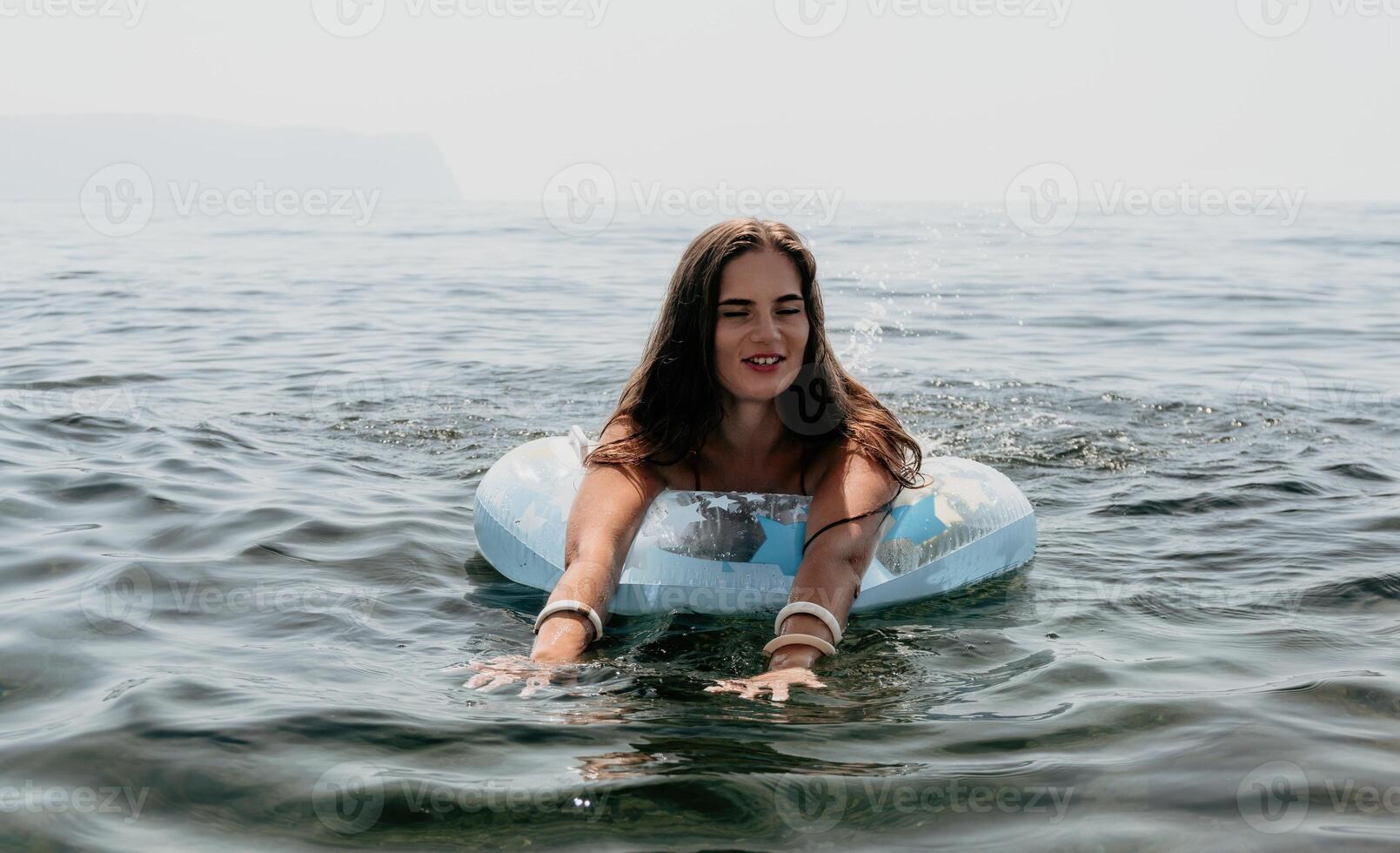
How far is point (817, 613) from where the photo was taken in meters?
3.61

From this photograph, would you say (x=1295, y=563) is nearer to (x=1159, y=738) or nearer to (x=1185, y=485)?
(x=1185, y=485)

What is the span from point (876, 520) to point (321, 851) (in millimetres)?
2137

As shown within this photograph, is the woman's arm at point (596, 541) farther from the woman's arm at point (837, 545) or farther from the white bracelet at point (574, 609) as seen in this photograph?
the woman's arm at point (837, 545)

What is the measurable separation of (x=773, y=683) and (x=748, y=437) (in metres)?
1.18

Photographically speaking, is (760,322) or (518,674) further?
(760,322)

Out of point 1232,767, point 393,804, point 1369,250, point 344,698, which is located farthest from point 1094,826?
point 1369,250

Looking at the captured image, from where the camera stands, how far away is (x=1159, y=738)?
3.03m

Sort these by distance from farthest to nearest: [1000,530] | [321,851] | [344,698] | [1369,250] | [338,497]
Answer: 1. [1369,250]
2. [338,497]
3. [1000,530]
4. [344,698]
5. [321,851]

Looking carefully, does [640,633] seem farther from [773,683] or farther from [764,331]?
[764,331]

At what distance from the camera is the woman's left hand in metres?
Result: 3.33

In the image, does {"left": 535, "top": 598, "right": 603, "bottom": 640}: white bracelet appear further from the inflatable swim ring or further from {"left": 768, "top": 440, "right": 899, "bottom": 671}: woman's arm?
{"left": 768, "top": 440, "right": 899, "bottom": 671}: woman's arm

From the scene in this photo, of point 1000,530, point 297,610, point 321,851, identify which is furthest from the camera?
point 1000,530

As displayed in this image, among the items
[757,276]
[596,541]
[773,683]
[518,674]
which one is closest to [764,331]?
[757,276]

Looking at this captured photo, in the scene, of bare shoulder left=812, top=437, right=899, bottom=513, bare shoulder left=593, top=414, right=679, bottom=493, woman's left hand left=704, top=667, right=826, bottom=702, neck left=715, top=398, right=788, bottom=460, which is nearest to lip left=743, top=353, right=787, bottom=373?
neck left=715, top=398, right=788, bottom=460
